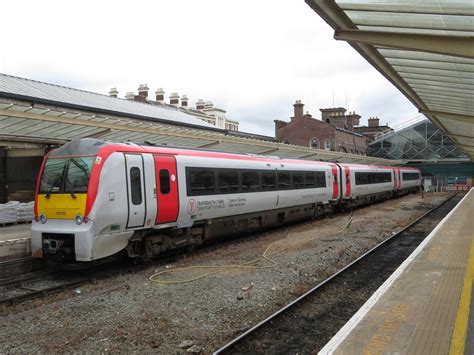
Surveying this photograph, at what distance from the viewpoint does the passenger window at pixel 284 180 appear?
16.3m

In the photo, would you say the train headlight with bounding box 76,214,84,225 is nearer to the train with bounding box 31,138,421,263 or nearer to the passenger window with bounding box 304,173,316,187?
the train with bounding box 31,138,421,263

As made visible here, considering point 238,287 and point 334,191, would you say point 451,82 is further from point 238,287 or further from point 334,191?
point 334,191

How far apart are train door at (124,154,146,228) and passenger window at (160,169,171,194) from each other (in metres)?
0.63

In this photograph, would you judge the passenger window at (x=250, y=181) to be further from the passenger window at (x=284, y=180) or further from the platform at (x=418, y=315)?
the platform at (x=418, y=315)

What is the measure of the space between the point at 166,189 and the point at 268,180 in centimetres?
563

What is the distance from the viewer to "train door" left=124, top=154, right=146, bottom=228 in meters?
9.59

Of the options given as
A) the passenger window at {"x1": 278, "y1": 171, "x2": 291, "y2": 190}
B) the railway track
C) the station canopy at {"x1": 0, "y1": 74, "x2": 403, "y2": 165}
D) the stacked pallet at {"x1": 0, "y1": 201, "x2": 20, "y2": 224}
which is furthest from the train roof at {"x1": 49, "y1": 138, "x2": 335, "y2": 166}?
the stacked pallet at {"x1": 0, "y1": 201, "x2": 20, "y2": 224}

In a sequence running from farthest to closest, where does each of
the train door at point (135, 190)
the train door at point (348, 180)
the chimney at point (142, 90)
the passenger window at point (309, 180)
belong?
the chimney at point (142, 90)
the train door at point (348, 180)
the passenger window at point (309, 180)
the train door at point (135, 190)

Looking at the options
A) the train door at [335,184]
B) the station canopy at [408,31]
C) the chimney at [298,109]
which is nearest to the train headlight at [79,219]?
the station canopy at [408,31]

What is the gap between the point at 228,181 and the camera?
13.2m

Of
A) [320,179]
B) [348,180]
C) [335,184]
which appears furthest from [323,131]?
[320,179]

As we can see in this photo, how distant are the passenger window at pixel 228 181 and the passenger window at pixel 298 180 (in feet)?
14.7

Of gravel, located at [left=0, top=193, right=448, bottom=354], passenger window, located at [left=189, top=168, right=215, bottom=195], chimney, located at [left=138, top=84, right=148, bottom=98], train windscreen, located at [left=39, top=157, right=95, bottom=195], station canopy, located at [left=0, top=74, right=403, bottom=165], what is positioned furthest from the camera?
chimney, located at [left=138, top=84, right=148, bottom=98]

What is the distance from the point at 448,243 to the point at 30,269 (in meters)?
11.0
